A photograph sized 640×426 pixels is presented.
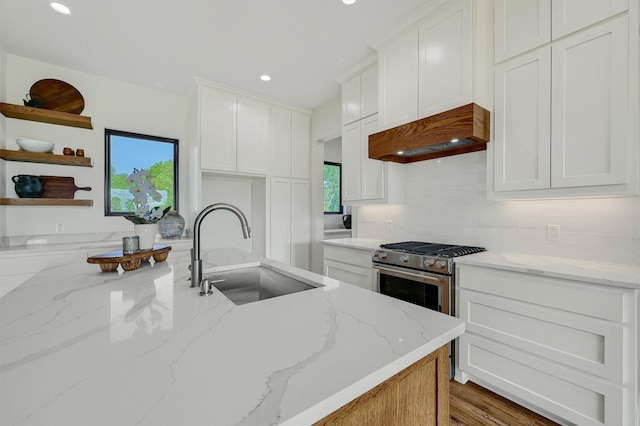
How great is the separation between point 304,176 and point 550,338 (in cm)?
334

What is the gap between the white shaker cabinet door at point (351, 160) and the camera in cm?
307

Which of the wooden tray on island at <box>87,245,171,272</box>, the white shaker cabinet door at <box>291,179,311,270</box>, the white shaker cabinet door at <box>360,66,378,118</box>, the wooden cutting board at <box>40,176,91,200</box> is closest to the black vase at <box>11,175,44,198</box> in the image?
the wooden cutting board at <box>40,176,91,200</box>

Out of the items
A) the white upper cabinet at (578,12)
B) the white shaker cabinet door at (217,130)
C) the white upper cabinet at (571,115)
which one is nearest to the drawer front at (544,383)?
the white upper cabinet at (571,115)

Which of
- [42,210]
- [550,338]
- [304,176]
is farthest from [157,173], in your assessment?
[550,338]

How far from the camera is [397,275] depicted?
2234 mm

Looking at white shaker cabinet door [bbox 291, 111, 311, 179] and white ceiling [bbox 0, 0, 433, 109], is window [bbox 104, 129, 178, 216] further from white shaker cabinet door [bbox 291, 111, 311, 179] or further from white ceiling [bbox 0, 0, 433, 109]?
white shaker cabinet door [bbox 291, 111, 311, 179]

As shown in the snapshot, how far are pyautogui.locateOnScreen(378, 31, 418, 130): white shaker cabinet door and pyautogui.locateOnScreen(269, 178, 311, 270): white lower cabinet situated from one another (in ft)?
6.01

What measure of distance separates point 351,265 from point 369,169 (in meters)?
1.03

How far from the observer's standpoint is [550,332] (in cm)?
155

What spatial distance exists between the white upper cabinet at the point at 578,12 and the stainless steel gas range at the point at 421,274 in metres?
1.52

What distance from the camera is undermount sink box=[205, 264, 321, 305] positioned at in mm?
1519

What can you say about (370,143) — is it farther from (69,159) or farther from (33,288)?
(69,159)

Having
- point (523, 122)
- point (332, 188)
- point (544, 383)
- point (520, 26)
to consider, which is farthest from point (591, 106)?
point (332, 188)

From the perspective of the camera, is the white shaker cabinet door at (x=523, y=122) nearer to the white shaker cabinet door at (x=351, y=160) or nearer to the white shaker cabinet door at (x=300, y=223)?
the white shaker cabinet door at (x=351, y=160)
